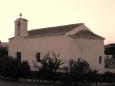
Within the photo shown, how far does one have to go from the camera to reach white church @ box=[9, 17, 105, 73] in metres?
37.6

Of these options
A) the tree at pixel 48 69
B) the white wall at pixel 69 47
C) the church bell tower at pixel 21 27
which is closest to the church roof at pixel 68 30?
the white wall at pixel 69 47

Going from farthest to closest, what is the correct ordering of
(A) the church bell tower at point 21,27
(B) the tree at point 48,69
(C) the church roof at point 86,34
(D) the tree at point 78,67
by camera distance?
(A) the church bell tower at point 21,27 → (C) the church roof at point 86,34 → (B) the tree at point 48,69 → (D) the tree at point 78,67

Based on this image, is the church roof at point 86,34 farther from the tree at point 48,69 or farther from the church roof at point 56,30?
the tree at point 48,69

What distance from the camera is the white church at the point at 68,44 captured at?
37.6 metres

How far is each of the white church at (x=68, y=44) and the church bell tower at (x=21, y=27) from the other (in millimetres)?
778

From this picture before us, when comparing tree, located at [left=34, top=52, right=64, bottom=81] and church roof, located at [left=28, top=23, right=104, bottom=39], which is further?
church roof, located at [left=28, top=23, right=104, bottom=39]

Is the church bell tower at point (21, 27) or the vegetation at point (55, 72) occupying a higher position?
the church bell tower at point (21, 27)

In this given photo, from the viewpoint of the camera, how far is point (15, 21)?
46.4 m

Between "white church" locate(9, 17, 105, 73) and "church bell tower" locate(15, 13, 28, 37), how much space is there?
2.55ft

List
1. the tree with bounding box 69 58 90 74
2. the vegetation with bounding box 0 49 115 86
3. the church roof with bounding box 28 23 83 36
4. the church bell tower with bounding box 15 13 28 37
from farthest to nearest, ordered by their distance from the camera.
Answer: the church bell tower with bounding box 15 13 28 37
the church roof with bounding box 28 23 83 36
the tree with bounding box 69 58 90 74
the vegetation with bounding box 0 49 115 86

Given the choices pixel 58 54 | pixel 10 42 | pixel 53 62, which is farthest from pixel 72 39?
pixel 10 42

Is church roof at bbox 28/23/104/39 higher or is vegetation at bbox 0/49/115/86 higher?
church roof at bbox 28/23/104/39

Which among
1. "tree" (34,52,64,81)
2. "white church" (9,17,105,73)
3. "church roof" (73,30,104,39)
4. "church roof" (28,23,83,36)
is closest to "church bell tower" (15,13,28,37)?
"white church" (9,17,105,73)

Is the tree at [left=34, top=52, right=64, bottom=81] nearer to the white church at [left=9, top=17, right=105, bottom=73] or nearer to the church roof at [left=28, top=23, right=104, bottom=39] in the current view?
the white church at [left=9, top=17, right=105, bottom=73]
